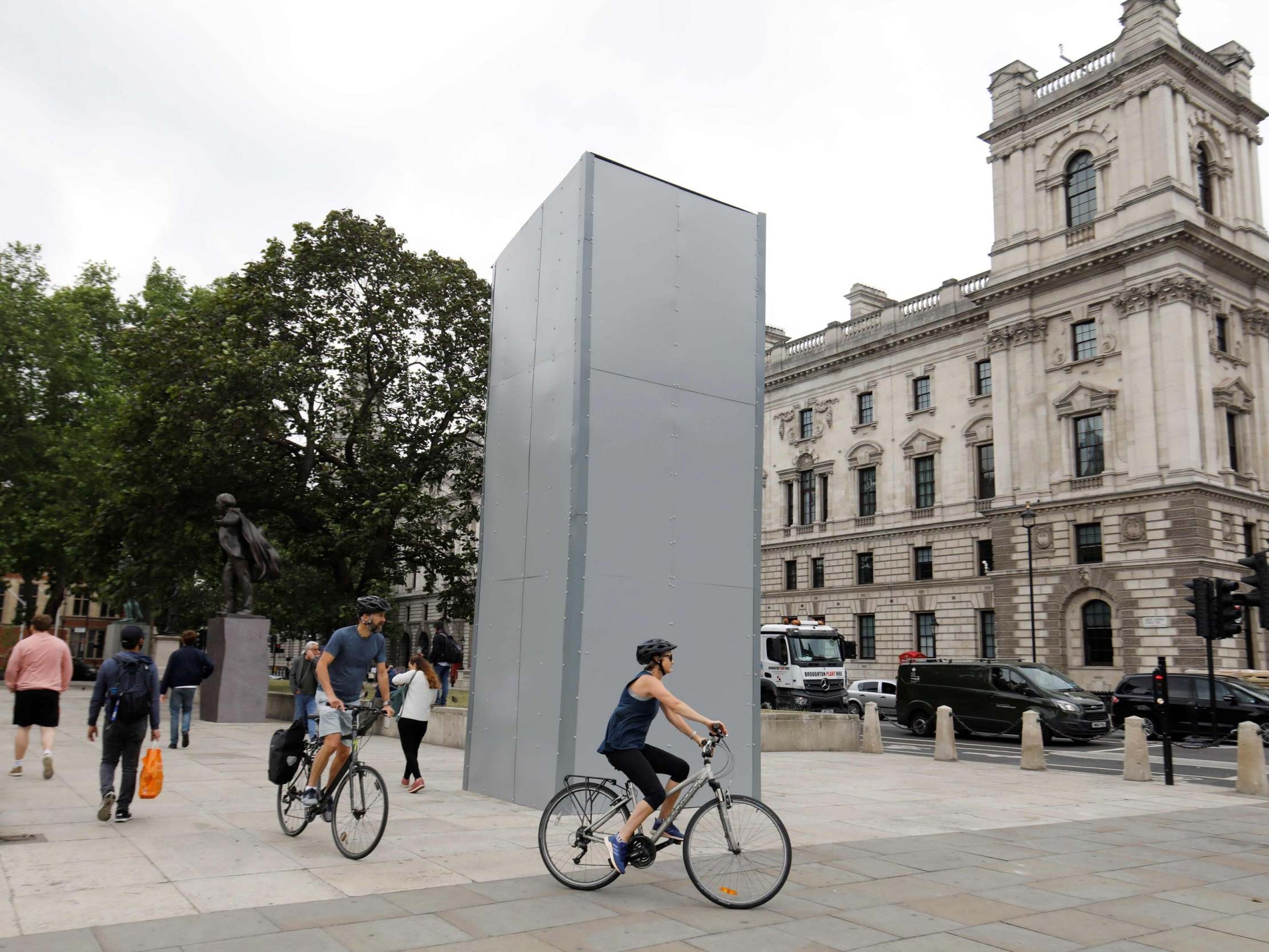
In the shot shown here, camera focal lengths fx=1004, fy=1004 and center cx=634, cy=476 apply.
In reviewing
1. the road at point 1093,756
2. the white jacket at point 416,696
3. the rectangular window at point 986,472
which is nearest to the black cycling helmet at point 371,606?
the white jacket at point 416,696

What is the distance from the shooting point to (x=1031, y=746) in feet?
56.9

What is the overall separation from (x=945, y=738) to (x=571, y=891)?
1376 centimetres

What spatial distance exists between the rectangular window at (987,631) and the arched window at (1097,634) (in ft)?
17.9

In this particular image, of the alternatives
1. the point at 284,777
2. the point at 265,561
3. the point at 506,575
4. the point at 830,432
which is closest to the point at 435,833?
the point at 284,777

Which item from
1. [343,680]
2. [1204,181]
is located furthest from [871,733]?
[1204,181]

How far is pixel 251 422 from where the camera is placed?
24.8m

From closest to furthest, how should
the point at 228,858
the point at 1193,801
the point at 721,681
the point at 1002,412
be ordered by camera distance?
1. the point at 228,858
2. the point at 721,681
3. the point at 1193,801
4. the point at 1002,412

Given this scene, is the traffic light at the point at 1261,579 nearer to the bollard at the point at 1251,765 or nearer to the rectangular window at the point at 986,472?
the bollard at the point at 1251,765

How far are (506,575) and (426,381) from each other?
54.6 ft

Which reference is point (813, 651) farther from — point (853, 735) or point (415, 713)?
point (415, 713)

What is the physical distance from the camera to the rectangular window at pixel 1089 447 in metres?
40.2

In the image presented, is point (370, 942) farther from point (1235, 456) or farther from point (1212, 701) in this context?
point (1235, 456)

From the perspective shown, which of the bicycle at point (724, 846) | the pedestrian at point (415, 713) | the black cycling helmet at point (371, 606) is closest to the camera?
the bicycle at point (724, 846)

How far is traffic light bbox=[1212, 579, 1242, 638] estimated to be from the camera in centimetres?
1561
